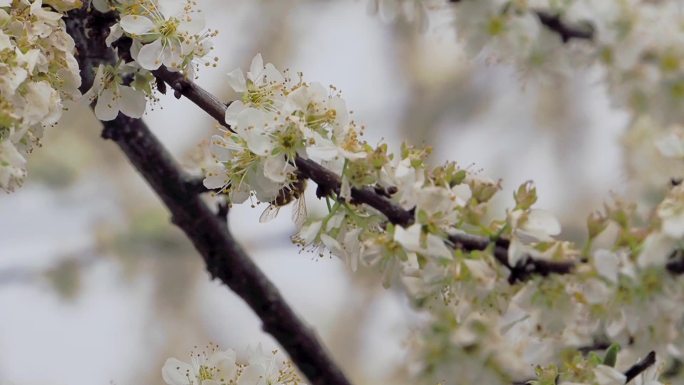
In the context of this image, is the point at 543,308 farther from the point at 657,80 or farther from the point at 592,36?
the point at 657,80

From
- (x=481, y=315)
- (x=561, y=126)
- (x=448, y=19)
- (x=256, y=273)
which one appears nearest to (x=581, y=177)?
(x=561, y=126)

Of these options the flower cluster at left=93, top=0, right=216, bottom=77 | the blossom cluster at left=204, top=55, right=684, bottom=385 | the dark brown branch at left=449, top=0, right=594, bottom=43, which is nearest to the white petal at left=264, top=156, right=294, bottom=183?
the blossom cluster at left=204, top=55, right=684, bottom=385

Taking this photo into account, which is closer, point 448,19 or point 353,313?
point 448,19

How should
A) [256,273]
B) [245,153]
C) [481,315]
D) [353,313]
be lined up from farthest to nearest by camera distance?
[353,313], [256,273], [245,153], [481,315]

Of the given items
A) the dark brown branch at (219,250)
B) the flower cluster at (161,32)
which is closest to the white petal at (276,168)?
the flower cluster at (161,32)

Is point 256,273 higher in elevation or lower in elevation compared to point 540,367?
higher

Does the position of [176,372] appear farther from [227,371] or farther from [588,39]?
[588,39]

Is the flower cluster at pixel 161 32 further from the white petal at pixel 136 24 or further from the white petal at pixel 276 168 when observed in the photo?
the white petal at pixel 276 168

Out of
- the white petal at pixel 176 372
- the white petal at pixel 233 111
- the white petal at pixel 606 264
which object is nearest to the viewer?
the white petal at pixel 606 264

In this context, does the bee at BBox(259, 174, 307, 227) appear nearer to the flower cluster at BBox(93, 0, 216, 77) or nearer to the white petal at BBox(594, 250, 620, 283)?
the flower cluster at BBox(93, 0, 216, 77)
